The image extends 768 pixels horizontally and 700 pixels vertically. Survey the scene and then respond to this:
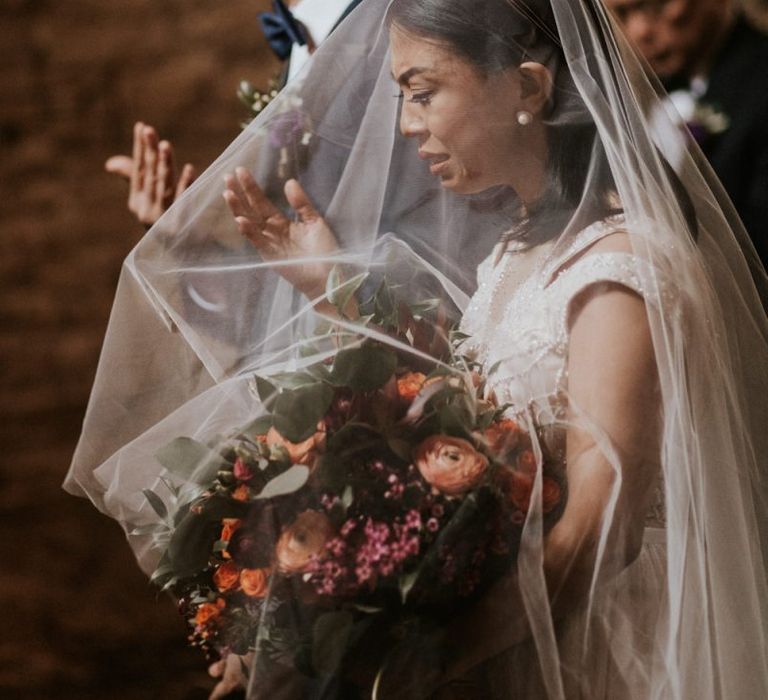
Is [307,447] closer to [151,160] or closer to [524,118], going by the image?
[524,118]

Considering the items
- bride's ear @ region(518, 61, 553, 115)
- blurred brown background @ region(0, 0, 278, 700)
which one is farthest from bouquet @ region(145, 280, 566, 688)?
blurred brown background @ region(0, 0, 278, 700)

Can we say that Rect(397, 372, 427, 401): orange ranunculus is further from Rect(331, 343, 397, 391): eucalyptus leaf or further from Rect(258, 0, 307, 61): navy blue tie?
Rect(258, 0, 307, 61): navy blue tie

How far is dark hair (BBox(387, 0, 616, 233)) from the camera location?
79 cm

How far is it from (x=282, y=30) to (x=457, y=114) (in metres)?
0.59

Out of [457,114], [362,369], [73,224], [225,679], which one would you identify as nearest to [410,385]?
[362,369]

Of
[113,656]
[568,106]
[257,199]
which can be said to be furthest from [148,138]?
[113,656]

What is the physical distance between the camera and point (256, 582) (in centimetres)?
67

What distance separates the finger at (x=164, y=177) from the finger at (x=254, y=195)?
0.34 m

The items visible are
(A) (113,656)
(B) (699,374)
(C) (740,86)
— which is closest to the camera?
(B) (699,374)

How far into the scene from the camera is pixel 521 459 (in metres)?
0.70

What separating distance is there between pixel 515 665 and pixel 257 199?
0.46 m

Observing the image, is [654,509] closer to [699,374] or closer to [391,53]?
[699,374]

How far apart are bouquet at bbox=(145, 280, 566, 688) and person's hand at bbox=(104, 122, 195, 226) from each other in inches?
21.3

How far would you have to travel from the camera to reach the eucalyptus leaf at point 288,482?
66cm
